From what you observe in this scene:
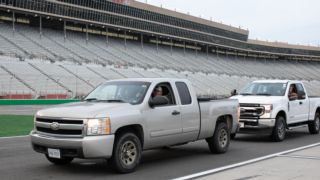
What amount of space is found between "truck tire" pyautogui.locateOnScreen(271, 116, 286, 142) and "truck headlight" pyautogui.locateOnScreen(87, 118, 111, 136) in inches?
307

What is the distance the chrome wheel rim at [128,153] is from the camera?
29.9 ft

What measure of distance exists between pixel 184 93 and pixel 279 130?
5.34 meters

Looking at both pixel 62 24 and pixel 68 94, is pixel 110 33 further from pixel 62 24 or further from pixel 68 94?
pixel 68 94

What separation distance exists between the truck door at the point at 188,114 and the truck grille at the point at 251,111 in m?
4.31

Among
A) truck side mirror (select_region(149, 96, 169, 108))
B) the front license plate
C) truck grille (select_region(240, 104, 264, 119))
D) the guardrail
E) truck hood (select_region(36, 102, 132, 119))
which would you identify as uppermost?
truck side mirror (select_region(149, 96, 169, 108))

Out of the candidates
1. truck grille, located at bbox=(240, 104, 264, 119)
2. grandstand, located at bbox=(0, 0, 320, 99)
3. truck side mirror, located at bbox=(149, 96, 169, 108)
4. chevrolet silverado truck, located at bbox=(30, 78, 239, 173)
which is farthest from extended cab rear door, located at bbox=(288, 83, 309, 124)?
grandstand, located at bbox=(0, 0, 320, 99)

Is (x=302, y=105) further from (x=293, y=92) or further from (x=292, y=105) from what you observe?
(x=292, y=105)

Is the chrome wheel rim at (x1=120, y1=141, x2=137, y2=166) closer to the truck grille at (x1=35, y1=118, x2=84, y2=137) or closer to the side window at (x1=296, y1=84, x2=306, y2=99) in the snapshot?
the truck grille at (x1=35, y1=118, x2=84, y2=137)

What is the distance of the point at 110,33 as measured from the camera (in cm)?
7450

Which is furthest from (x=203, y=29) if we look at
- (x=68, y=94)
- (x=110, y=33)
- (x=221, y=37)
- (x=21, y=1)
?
(x=68, y=94)

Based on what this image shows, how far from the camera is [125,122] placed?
9.12 metres

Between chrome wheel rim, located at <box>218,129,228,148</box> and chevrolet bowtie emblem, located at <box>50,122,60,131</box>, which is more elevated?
chevrolet bowtie emblem, located at <box>50,122,60,131</box>

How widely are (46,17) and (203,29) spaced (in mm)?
37800

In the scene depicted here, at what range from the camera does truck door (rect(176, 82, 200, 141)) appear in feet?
35.5
